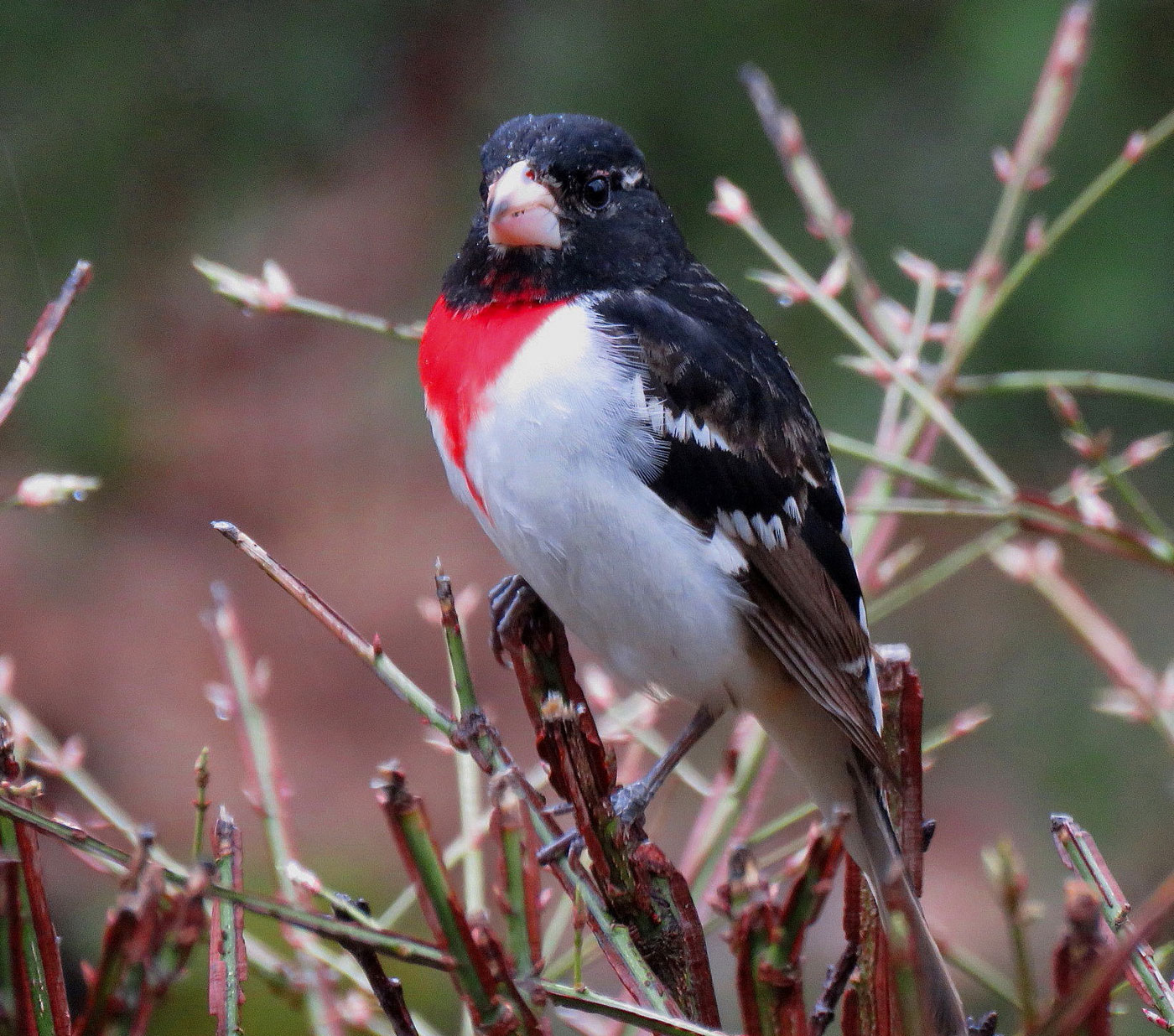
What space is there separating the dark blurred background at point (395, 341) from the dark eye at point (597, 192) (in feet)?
5.45

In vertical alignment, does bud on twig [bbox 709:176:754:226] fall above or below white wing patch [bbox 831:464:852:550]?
above

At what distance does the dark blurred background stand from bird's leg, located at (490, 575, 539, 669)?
165 cm

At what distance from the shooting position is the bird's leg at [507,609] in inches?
75.3

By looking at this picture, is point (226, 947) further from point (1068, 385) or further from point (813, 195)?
point (813, 195)

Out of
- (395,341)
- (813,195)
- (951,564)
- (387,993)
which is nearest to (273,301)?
(813,195)

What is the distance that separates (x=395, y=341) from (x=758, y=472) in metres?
3.06

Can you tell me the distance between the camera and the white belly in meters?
1.77

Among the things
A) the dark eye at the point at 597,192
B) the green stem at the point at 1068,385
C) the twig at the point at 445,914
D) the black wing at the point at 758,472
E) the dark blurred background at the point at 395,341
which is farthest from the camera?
the dark blurred background at the point at 395,341

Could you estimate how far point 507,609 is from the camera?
2.00 metres

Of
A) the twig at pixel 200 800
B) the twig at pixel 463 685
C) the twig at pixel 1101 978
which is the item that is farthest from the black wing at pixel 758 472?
the twig at pixel 1101 978

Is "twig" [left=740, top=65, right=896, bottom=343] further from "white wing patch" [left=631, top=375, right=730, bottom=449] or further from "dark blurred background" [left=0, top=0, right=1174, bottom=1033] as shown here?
"dark blurred background" [left=0, top=0, right=1174, bottom=1033]

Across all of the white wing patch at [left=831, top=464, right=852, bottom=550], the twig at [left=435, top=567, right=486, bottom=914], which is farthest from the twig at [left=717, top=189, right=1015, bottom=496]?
the twig at [left=435, top=567, right=486, bottom=914]

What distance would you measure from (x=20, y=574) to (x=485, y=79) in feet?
9.70

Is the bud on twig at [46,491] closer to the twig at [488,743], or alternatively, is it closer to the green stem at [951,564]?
the twig at [488,743]
